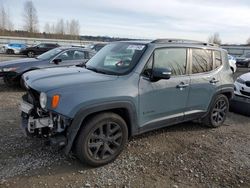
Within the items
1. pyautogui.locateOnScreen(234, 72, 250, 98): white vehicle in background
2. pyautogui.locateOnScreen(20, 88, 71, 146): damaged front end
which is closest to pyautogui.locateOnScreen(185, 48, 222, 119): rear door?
pyautogui.locateOnScreen(234, 72, 250, 98): white vehicle in background

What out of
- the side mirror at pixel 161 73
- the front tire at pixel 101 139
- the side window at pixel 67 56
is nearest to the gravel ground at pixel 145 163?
the front tire at pixel 101 139

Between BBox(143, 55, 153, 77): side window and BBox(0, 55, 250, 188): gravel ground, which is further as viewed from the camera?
BBox(143, 55, 153, 77): side window

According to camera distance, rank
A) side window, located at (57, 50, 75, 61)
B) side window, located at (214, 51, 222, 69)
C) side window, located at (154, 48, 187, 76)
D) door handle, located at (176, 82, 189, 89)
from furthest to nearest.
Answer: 1. side window, located at (57, 50, 75, 61)
2. side window, located at (214, 51, 222, 69)
3. door handle, located at (176, 82, 189, 89)
4. side window, located at (154, 48, 187, 76)

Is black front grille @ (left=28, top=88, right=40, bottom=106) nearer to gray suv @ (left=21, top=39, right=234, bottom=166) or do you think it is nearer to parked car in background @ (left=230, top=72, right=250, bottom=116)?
gray suv @ (left=21, top=39, right=234, bottom=166)

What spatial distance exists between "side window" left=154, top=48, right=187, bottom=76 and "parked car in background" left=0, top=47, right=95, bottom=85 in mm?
3861

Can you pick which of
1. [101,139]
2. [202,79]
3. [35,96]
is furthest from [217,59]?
[35,96]

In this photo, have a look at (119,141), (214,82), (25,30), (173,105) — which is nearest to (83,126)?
(119,141)

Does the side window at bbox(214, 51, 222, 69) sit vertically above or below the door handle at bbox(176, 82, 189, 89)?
above

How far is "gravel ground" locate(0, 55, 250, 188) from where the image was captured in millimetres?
3697

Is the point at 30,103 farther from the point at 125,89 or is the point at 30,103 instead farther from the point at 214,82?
the point at 214,82

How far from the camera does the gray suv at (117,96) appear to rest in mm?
3691

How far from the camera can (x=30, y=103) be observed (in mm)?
4164

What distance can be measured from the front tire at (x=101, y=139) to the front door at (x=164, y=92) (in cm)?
46

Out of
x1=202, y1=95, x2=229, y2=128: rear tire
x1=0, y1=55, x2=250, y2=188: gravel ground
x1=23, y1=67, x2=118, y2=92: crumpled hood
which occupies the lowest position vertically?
x1=0, y1=55, x2=250, y2=188: gravel ground
